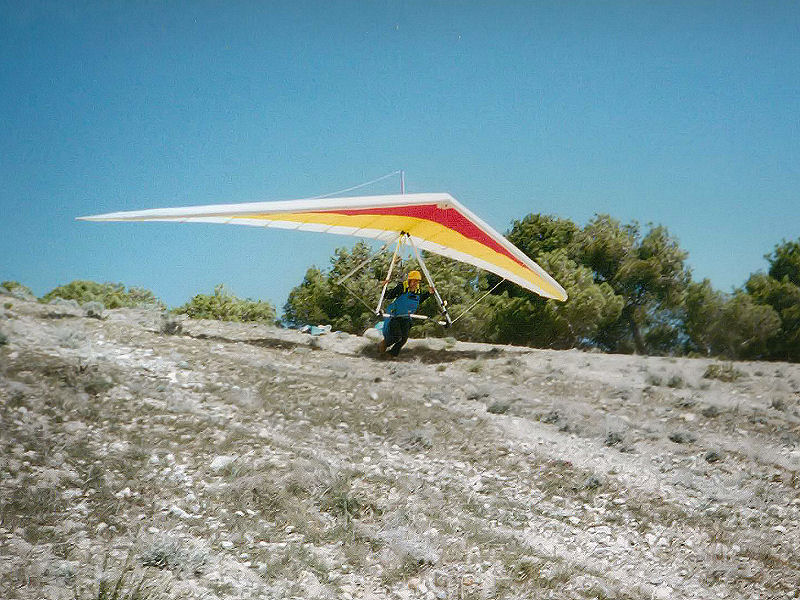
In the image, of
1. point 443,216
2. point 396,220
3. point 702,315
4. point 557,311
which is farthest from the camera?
point 702,315

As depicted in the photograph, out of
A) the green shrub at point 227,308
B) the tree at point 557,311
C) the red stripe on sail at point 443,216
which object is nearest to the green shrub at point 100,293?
the green shrub at point 227,308

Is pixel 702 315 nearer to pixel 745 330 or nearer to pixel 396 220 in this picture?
pixel 745 330

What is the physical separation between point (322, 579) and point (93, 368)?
13.6ft

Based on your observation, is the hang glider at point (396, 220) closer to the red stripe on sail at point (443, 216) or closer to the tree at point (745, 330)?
the red stripe on sail at point (443, 216)

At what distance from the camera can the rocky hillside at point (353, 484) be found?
3607 millimetres

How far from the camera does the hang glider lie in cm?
925

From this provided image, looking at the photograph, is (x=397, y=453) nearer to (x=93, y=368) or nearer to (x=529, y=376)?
(x=93, y=368)

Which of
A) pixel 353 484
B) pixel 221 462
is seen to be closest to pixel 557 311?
pixel 353 484

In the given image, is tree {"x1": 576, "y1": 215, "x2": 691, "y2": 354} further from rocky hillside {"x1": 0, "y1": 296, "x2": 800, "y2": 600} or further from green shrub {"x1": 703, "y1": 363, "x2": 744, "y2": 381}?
rocky hillside {"x1": 0, "y1": 296, "x2": 800, "y2": 600}

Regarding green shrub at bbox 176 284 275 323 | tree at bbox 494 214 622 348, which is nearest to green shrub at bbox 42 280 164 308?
green shrub at bbox 176 284 275 323

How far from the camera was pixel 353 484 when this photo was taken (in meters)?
4.85

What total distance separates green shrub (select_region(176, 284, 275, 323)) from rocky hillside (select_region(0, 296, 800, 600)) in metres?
27.7

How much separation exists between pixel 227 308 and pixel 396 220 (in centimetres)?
2743

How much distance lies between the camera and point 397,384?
855 centimetres
